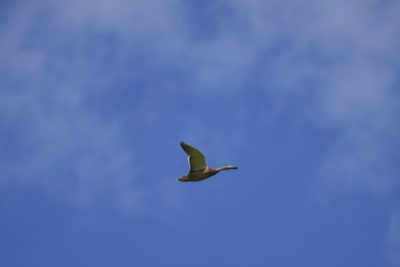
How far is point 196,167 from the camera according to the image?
130 meters

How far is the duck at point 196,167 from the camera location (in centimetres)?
12938

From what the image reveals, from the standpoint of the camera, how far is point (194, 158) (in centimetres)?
12988

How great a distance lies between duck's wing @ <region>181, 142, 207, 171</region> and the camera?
129 m

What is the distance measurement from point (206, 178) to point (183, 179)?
108 cm

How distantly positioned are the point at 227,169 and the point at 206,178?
113cm

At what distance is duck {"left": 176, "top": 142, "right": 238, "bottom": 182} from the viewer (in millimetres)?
129375

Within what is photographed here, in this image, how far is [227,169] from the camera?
131500mm

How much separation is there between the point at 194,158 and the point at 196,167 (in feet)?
2.17

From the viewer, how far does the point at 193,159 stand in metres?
130

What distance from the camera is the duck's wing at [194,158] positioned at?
129250 millimetres

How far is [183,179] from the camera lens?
131 metres

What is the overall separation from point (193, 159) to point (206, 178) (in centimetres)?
166
